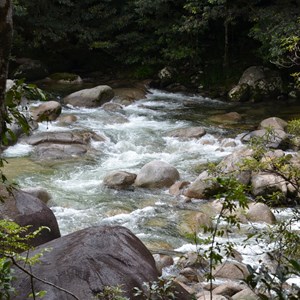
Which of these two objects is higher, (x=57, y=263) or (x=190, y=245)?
(x=57, y=263)

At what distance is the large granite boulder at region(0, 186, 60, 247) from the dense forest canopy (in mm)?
11130

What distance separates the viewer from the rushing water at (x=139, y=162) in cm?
724

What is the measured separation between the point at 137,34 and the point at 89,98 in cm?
451

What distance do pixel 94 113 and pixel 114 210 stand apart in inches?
245

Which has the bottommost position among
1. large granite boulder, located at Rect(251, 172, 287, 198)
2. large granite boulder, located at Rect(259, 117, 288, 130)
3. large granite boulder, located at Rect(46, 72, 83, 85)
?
large granite boulder, located at Rect(251, 172, 287, 198)

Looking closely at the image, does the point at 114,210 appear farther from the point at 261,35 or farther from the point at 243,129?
the point at 261,35

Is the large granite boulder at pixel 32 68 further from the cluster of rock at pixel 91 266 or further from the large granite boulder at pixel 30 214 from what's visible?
the cluster of rock at pixel 91 266

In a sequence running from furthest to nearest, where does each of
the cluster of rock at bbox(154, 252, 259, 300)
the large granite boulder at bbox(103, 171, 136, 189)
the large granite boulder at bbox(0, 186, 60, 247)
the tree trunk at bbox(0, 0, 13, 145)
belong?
the large granite boulder at bbox(103, 171, 136, 189) < the large granite boulder at bbox(0, 186, 60, 247) < the cluster of rock at bbox(154, 252, 259, 300) < the tree trunk at bbox(0, 0, 13, 145)

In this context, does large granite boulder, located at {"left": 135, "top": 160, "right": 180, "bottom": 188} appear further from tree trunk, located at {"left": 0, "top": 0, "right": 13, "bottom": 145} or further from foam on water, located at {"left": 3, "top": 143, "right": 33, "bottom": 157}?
tree trunk, located at {"left": 0, "top": 0, "right": 13, "bottom": 145}

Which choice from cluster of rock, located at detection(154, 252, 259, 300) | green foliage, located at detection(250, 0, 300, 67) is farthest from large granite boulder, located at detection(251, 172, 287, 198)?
green foliage, located at detection(250, 0, 300, 67)

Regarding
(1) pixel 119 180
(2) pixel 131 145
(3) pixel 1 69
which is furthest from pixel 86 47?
(3) pixel 1 69

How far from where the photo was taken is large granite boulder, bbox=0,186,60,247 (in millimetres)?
5465

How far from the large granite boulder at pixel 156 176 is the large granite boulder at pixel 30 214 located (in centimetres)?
308

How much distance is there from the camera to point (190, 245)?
259 inches
